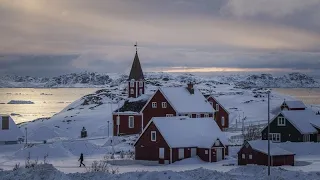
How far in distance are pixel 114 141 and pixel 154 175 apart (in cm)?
3950

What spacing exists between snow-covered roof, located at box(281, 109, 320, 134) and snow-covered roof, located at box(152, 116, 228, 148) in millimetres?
8293

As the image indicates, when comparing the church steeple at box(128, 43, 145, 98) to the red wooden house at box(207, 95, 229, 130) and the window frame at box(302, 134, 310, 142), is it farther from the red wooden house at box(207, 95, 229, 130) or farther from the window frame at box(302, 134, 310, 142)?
the window frame at box(302, 134, 310, 142)

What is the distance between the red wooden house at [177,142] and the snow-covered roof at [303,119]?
337 inches

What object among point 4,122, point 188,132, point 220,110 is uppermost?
point 220,110

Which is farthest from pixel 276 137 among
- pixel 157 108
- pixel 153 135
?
pixel 157 108

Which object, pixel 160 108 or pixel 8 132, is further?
pixel 160 108

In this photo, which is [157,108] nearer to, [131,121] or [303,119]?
[131,121]

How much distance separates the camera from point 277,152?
4988 cm

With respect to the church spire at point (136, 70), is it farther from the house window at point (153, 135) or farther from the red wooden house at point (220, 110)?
the house window at point (153, 135)

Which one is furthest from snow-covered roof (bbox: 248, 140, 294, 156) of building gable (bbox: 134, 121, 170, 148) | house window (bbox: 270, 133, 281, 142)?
house window (bbox: 270, 133, 281, 142)

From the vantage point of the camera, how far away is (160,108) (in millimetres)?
73125

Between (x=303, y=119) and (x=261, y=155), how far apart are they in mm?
14755

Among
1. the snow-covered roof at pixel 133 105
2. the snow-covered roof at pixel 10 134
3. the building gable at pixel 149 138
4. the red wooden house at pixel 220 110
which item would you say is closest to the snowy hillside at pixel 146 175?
the building gable at pixel 149 138

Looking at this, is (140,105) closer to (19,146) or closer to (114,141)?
(114,141)
